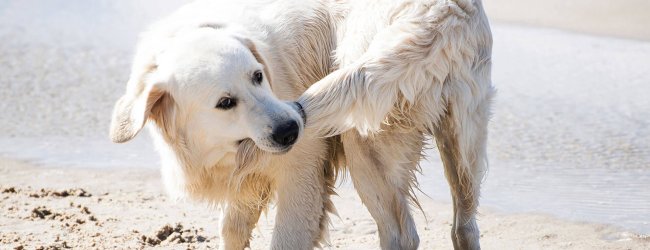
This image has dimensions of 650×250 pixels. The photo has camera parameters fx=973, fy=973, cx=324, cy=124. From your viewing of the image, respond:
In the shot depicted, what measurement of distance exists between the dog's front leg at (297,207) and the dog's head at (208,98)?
0.39m

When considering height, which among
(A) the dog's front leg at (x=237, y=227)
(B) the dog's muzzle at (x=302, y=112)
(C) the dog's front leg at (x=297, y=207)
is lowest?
(A) the dog's front leg at (x=237, y=227)

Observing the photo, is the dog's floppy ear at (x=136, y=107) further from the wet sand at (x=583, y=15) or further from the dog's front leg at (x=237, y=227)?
the wet sand at (x=583, y=15)

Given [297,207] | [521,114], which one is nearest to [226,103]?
[297,207]

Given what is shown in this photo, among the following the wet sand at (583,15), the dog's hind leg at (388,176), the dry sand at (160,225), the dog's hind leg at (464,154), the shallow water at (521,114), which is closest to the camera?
the dog's hind leg at (464,154)

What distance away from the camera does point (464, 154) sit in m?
4.87

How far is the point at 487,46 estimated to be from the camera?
481 centimetres

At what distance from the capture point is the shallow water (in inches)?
280

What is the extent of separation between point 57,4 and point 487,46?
10.9 meters

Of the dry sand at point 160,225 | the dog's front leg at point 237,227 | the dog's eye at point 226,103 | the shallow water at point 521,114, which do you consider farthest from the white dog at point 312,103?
the shallow water at point 521,114

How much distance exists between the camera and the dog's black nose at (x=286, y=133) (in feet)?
14.6

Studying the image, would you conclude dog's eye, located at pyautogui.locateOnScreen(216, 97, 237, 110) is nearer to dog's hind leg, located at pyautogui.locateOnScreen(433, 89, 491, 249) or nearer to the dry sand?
dog's hind leg, located at pyautogui.locateOnScreen(433, 89, 491, 249)

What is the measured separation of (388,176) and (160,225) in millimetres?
2133

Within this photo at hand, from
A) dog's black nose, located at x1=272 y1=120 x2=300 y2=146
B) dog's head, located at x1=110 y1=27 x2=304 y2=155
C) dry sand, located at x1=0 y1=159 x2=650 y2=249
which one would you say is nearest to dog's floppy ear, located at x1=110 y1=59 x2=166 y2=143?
dog's head, located at x1=110 y1=27 x2=304 y2=155

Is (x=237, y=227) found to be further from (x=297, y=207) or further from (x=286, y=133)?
(x=286, y=133)
